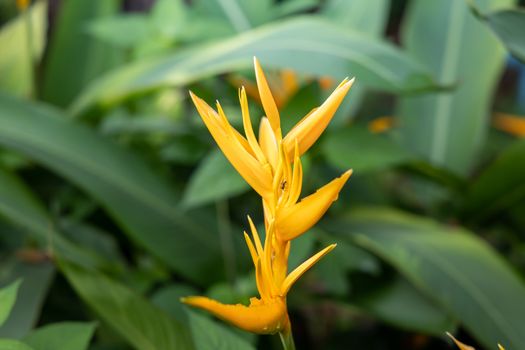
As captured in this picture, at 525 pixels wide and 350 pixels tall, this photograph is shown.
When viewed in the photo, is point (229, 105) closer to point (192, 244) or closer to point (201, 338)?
point (192, 244)

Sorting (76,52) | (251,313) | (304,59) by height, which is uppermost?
(251,313)

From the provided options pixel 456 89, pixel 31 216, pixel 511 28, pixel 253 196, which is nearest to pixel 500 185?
pixel 456 89

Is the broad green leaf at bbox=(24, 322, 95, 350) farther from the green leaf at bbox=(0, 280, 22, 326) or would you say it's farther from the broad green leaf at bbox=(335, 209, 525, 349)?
the broad green leaf at bbox=(335, 209, 525, 349)

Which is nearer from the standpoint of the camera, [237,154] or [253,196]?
[237,154]

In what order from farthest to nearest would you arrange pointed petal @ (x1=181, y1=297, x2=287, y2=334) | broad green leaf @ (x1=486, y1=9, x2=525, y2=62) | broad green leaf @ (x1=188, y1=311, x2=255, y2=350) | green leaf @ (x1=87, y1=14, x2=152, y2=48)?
green leaf @ (x1=87, y1=14, x2=152, y2=48), broad green leaf @ (x1=486, y1=9, x2=525, y2=62), broad green leaf @ (x1=188, y1=311, x2=255, y2=350), pointed petal @ (x1=181, y1=297, x2=287, y2=334)

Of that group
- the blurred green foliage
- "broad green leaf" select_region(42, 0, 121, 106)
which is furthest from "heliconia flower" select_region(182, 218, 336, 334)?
"broad green leaf" select_region(42, 0, 121, 106)

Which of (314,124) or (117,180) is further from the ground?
(314,124)

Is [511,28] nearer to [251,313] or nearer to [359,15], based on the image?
[251,313]
